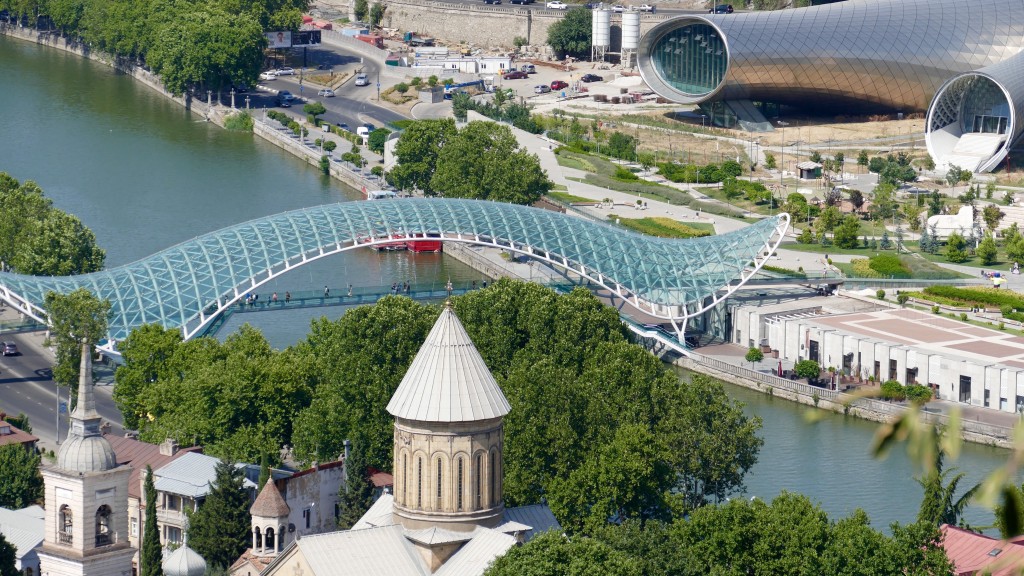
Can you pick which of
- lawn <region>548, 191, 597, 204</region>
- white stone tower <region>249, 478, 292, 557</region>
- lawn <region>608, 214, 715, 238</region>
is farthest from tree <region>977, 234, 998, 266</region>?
white stone tower <region>249, 478, 292, 557</region>

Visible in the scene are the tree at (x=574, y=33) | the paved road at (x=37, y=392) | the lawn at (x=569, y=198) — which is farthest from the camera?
the tree at (x=574, y=33)

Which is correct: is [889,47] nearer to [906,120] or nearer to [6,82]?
[906,120]

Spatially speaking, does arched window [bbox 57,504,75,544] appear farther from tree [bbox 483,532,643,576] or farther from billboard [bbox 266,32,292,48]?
billboard [bbox 266,32,292,48]

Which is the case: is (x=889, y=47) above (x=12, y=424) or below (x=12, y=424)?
above

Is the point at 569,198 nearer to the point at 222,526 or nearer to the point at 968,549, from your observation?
the point at 222,526

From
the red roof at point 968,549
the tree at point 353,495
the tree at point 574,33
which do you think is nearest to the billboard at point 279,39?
the tree at point 574,33

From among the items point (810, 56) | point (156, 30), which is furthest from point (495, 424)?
point (156, 30)

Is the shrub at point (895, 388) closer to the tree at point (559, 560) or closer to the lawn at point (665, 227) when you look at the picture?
the lawn at point (665, 227)
